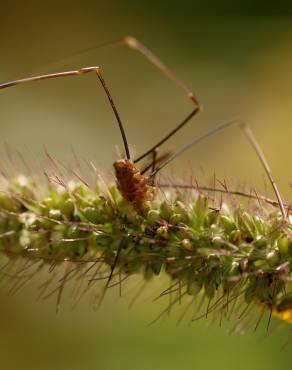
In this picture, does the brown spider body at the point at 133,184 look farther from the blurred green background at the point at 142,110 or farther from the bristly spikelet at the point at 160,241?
the blurred green background at the point at 142,110

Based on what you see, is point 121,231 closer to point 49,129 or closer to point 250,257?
point 250,257

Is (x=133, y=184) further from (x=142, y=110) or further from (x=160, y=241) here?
(x=142, y=110)

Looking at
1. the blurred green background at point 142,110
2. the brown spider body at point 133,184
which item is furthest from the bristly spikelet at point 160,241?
the blurred green background at point 142,110

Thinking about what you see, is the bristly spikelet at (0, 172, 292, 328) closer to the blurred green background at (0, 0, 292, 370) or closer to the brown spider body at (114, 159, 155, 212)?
the brown spider body at (114, 159, 155, 212)

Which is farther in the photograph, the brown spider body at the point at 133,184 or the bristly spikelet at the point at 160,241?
the brown spider body at the point at 133,184

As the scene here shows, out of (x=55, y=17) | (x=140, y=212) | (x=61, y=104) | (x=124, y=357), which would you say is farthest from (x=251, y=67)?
(x=140, y=212)

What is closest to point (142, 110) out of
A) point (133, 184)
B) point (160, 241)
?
point (133, 184)
